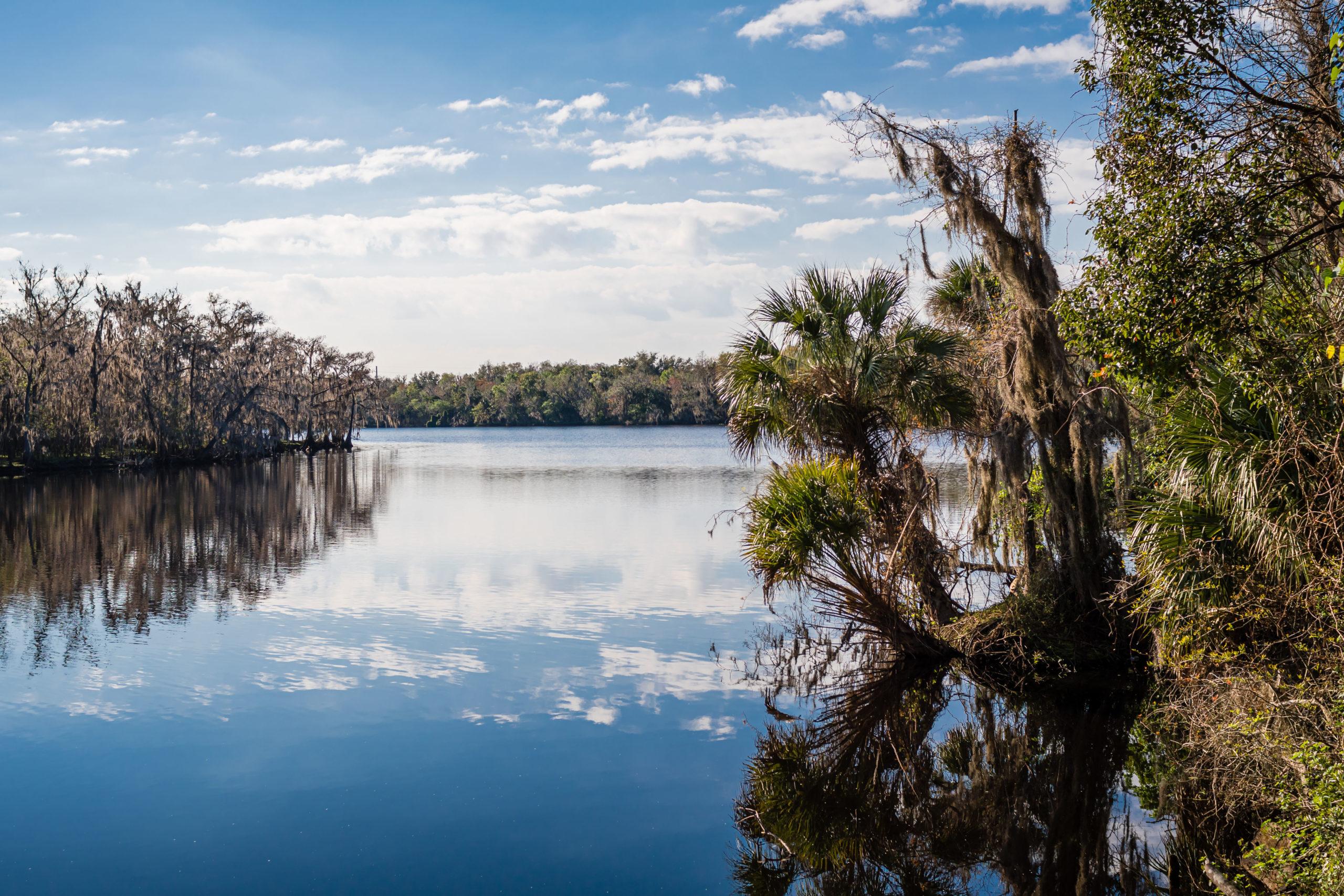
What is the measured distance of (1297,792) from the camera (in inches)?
261

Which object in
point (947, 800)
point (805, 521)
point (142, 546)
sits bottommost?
point (947, 800)

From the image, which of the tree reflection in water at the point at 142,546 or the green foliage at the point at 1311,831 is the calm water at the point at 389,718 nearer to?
the tree reflection in water at the point at 142,546

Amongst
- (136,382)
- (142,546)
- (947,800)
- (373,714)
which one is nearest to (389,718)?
(373,714)

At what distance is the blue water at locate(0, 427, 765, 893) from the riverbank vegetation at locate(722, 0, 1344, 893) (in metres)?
1.51

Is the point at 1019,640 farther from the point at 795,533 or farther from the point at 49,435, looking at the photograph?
the point at 49,435

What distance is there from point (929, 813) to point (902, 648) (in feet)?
13.9

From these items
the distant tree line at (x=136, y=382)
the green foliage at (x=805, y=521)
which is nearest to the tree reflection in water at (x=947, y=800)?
the green foliage at (x=805, y=521)

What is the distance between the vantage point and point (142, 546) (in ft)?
75.1

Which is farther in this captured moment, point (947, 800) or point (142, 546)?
point (142, 546)

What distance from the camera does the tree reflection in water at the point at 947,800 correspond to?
7184 mm

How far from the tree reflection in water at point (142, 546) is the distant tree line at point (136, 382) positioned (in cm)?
593

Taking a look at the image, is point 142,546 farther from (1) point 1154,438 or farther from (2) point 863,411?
(1) point 1154,438

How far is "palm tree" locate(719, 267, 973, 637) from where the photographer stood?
465 inches

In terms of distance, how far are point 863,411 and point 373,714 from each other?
21.9ft
